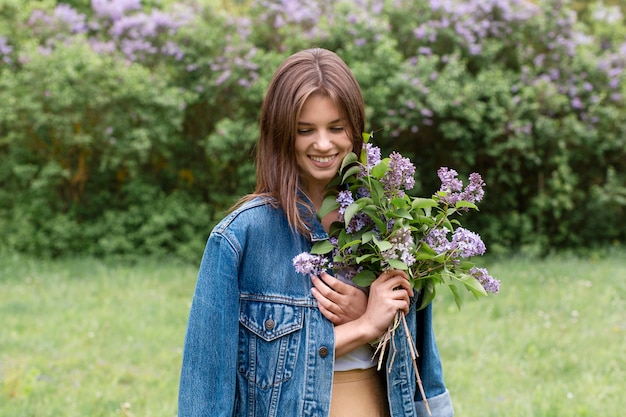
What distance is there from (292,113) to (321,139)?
0.10 meters

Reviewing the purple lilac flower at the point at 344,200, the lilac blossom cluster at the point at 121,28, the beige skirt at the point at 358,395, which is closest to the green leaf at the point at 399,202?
the purple lilac flower at the point at 344,200

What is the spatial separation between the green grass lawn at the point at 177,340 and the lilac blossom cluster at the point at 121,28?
244 cm

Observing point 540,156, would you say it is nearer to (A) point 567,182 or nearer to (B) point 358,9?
(A) point 567,182

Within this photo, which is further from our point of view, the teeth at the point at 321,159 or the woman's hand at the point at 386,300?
the teeth at the point at 321,159

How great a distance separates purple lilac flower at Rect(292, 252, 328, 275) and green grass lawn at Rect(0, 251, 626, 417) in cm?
240

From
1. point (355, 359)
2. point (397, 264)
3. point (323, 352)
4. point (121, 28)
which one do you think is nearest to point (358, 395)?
point (355, 359)

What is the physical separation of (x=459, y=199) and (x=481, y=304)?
4316mm

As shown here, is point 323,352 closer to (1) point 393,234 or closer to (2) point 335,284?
(2) point 335,284

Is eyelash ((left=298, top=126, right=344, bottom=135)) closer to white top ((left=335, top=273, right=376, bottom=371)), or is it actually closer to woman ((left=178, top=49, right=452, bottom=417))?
woman ((left=178, top=49, right=452, bottom=417))

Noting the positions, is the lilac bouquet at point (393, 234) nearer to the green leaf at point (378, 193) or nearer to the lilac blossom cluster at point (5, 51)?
the green leaf at point (378, 193)

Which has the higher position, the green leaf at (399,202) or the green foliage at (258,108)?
the green foliage at (258,108)

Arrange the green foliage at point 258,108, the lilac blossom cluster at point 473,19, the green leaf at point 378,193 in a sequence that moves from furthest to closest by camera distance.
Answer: the lilac blossom cluster at point 473,19 < the green foliage at point 258,108 < the green leaf at point 378,193

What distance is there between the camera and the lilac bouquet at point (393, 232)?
1.84 metres

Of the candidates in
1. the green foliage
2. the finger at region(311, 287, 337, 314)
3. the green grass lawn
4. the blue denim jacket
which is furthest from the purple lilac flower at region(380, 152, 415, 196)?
the green foliage
